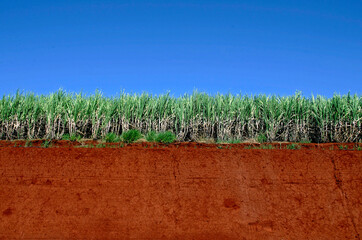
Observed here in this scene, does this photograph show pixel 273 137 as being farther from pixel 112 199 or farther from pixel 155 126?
pixel 112 199

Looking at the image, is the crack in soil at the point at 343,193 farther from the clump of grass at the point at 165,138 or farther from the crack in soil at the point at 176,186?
the clump of grass at the point at 165,138

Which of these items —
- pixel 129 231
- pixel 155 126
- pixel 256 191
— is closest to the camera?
pixel 129 231

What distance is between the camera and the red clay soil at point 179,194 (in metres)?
5.30

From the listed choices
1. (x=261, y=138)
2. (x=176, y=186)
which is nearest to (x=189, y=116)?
(x=261, y=138)

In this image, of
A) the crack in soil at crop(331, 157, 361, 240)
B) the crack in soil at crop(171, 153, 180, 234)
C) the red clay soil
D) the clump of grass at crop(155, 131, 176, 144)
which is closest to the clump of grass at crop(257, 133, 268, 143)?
the clump of grass at crop(155, 131, 176, 144)

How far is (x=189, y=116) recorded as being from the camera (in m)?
11.9

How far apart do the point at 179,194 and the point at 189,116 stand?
645 cm

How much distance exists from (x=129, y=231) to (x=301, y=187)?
3.08m

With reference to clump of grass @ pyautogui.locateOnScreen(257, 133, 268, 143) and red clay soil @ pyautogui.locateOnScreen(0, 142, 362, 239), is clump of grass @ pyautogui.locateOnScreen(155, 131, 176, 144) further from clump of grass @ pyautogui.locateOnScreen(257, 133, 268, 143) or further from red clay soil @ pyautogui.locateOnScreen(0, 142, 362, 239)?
clump of grass @ pyautogui.locateOnScreen(257, 133, 268, 143)

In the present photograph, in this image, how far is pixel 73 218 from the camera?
17.7 ft

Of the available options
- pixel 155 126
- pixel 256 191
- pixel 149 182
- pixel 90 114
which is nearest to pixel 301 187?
pixel 256 191

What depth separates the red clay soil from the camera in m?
5.30

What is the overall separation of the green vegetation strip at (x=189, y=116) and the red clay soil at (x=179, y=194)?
5284mm

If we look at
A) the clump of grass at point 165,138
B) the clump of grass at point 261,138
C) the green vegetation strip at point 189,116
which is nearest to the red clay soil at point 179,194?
the clump of grass at point 165,138
